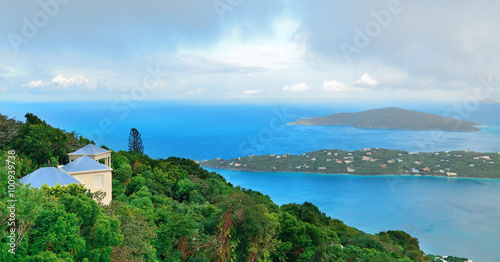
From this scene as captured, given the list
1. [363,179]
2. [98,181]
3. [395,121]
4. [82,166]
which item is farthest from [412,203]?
[395,121]

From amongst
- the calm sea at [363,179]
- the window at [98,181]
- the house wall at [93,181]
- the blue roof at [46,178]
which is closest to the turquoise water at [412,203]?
the calm sea at [363,179]

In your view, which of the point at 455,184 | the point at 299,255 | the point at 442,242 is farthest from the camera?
the point at 455,184

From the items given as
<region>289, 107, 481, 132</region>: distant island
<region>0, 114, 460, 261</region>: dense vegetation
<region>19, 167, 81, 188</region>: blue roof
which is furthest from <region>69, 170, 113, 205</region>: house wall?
<region>289, 107, 481, 132</region>: distant island

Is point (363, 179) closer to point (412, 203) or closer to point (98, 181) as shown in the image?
point (412, 203)

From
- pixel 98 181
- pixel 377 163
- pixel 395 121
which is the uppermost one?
pixel 395 121

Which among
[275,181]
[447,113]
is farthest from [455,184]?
[447,113]

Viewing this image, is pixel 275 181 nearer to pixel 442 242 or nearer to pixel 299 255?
pixel 442 242
